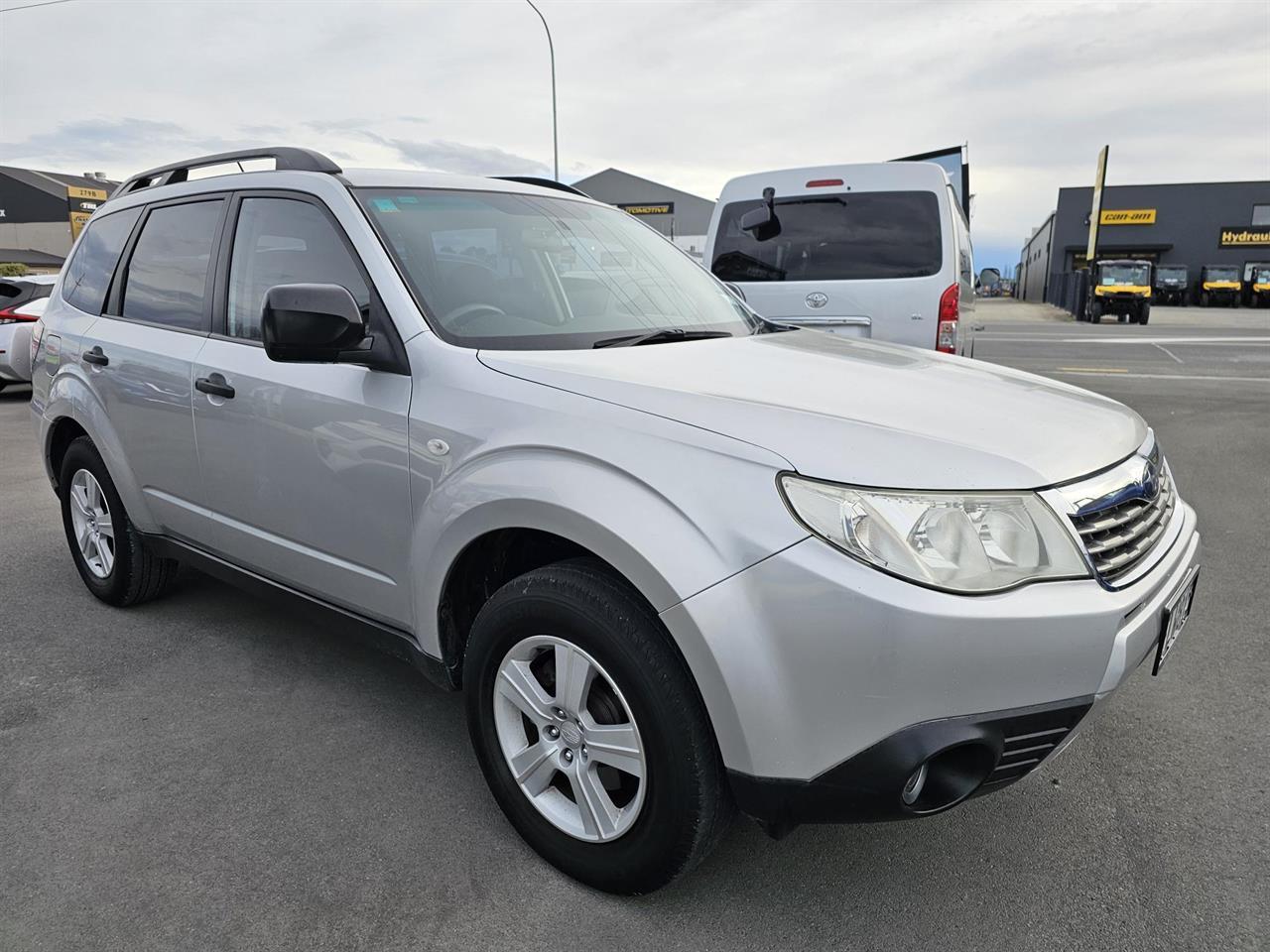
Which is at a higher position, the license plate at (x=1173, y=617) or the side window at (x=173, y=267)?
the side window at (x=173, y=267)

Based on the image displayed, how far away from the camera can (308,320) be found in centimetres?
229

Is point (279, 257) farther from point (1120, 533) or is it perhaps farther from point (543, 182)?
point (1120, 533)

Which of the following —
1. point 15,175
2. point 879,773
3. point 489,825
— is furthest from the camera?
point 15,175

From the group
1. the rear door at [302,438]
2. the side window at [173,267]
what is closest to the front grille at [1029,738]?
the rear door at [302,438]

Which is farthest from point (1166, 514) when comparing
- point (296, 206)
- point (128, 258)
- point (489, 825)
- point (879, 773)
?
point (128, 258)

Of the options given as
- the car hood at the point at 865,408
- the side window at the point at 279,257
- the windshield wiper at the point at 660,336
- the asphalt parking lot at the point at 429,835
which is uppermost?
the side window at the point at 279,257

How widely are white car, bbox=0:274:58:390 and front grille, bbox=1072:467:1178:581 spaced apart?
11210mm

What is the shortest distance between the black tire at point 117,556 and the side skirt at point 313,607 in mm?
188

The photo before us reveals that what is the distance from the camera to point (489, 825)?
248 centimetres

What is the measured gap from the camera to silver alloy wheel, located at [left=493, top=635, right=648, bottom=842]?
2.05m

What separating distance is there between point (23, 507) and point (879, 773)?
5924 millimetres

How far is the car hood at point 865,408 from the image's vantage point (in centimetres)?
182

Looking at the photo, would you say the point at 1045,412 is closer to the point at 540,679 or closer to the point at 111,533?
the point at 540,679

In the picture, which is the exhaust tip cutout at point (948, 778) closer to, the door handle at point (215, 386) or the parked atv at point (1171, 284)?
the door handle at point (215, 386)
